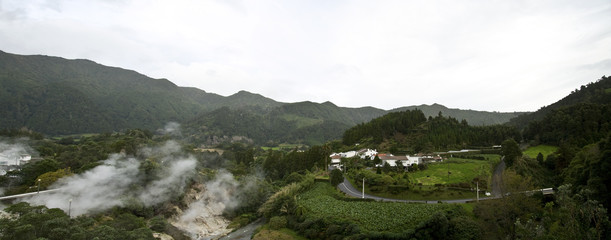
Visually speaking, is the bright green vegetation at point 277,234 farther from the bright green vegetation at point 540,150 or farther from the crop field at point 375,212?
the bright green vegetation at point 540,150

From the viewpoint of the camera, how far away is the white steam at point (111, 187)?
1371 inches

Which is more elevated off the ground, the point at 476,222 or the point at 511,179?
the point at 511,179

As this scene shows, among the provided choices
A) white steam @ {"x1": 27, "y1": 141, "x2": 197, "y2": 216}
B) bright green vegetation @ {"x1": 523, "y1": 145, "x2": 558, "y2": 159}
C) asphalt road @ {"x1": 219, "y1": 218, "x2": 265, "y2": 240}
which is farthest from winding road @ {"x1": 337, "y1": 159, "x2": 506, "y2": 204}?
white steam @ {"x1": 27, "y1": 141, "x2": 197, "y2": 216}

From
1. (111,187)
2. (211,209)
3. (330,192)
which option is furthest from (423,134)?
(111,187)

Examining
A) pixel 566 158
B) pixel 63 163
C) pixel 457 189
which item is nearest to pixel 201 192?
pixel 63 163

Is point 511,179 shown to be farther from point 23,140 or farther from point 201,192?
point 23,140

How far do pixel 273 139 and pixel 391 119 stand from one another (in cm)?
10976

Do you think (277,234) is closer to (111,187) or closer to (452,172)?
(111,187)

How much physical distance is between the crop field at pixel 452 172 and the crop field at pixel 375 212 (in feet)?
34.3

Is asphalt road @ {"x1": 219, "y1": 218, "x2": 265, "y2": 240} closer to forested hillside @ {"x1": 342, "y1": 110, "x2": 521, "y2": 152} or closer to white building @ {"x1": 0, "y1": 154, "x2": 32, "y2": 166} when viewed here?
white building @ {"x1": 0, "y1": 154, "x2": 32, "y2": 166}

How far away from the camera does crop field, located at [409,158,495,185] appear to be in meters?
44.9

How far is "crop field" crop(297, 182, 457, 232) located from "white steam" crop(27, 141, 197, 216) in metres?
20.9

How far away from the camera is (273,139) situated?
19838 centimetres

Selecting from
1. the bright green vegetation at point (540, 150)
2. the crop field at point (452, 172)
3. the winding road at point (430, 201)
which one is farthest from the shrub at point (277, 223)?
the bright green vegetation at point (540, 150)
